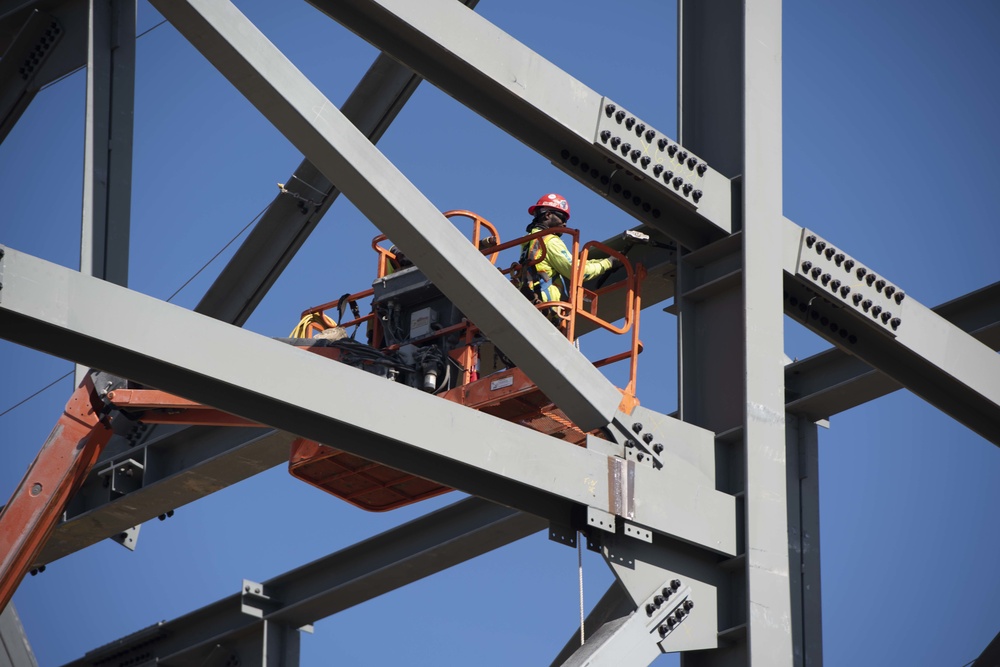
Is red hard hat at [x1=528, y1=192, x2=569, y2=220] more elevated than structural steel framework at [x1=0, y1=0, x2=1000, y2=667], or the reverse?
red hard hat at [x1=528, y1=192, x2=569, y2=220]

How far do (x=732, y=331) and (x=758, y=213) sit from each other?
2.68ft

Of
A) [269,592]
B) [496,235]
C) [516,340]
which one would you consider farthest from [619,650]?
[269,592]

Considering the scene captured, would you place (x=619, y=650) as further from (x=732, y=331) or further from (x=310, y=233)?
(x=310, y=233)

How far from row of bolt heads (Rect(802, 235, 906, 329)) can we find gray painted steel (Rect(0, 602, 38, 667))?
8181 millimetres

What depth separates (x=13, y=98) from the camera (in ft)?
53.6

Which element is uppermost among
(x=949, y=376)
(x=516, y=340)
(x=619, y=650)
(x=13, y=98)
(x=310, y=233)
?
(x=13, y=98)

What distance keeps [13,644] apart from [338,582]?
3.00 m

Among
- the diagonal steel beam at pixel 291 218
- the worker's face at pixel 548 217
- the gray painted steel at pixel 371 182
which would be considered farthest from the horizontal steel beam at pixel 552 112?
the diagonal steel beam at pixel 291 218

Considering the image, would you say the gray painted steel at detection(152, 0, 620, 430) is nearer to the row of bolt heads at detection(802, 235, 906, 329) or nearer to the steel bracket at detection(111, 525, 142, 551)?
the row of bolt heads at detection(802, 235, 906, 329)

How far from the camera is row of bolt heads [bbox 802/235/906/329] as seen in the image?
458 inches

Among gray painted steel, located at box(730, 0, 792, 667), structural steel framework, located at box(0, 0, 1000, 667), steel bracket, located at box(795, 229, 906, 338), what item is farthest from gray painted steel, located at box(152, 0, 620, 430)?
steel bracket, located at box(795, 229, 906, 338)

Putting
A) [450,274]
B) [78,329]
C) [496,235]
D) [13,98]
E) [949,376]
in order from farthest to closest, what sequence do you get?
[13,98] → [496,235] → [949,376] → [450,274] → [78,329]

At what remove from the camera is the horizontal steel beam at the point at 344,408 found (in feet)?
27.2

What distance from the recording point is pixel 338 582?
1612 cm
